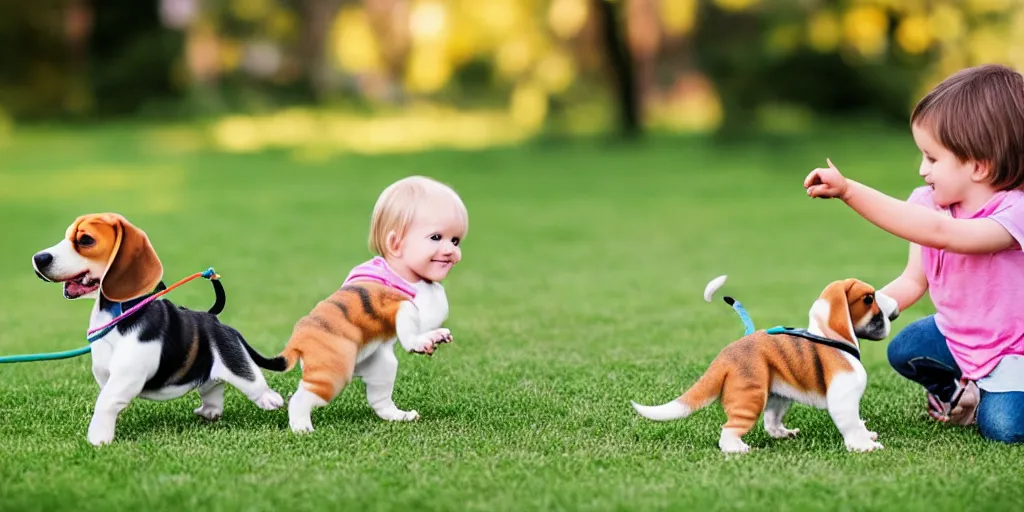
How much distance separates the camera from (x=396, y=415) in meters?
4.00

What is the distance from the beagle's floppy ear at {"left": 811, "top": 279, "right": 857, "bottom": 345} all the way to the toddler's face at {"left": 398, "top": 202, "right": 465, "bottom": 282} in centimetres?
119

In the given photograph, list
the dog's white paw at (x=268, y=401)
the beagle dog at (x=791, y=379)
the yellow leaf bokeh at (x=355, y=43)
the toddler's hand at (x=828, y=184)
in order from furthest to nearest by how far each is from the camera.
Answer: the yellow leaf bokeh at (x=355, y=43)
the dog's white paw at (x=268, y=401)
the beagle dog at (x=791, y=379)
the toddler's hand at (x=828, y=184)

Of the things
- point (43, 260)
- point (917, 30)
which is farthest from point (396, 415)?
point (917, 30)

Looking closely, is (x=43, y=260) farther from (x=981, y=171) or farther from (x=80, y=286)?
(x=981, y=171)

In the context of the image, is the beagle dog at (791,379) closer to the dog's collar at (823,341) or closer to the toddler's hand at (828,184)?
the dog's collar at (823,341)

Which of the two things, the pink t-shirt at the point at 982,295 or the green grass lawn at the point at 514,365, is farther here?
the pink t-shirt at the point at 982,295

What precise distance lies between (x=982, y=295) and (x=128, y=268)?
107 inches

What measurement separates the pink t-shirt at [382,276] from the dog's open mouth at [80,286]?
0.79 meters

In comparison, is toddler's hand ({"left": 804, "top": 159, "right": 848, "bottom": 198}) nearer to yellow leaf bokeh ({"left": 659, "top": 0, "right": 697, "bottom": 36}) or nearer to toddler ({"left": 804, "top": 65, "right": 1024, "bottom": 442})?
toddler ({"left": 804, "top": 65, "right": 1024, "bottom": 442})

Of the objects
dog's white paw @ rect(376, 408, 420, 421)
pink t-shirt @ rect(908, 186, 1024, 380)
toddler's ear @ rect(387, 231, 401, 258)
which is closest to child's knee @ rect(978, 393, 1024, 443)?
pink t-shirt @ rect(908, 186, 1024, 380)

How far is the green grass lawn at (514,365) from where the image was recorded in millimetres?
3170

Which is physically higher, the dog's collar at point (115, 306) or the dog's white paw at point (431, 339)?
the dog's collar at point (115, 306)

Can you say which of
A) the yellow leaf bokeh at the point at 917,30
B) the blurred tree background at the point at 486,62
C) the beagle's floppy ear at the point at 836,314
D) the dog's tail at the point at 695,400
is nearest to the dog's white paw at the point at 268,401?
the dog's tail at the point at 695,400

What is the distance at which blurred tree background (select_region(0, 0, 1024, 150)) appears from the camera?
1507cm
